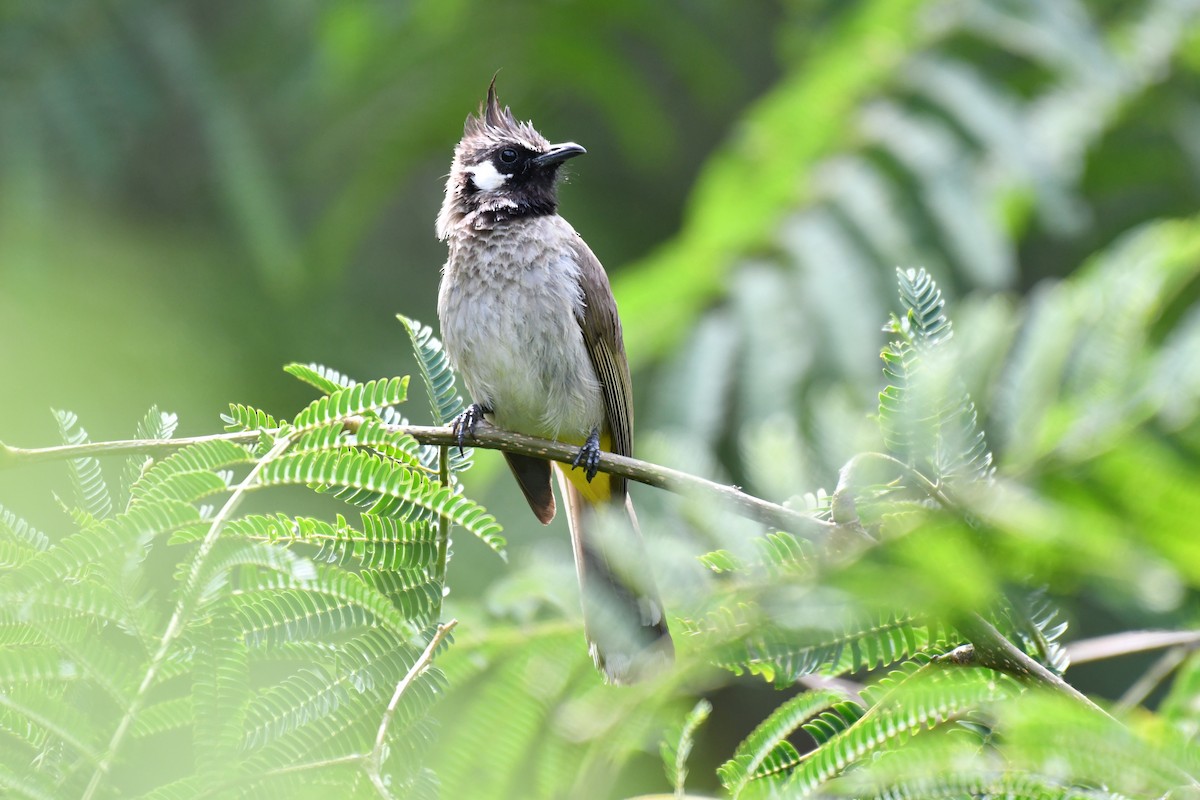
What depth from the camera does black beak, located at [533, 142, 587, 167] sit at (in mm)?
4250

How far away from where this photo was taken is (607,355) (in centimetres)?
398

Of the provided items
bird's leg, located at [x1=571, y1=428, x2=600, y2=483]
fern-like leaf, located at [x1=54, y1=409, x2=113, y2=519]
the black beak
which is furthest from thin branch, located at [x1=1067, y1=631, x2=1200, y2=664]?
the black beak

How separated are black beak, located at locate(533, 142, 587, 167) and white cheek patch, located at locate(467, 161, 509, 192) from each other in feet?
0.43

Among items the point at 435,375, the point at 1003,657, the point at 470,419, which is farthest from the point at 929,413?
the point at 470,419

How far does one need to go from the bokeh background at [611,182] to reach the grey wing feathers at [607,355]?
22 cm

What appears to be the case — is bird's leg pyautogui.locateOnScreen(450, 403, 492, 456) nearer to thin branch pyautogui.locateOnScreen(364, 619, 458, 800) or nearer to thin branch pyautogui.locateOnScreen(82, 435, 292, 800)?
thin branch pyautogui.locateOnScreen(364, 619, 458, 800)

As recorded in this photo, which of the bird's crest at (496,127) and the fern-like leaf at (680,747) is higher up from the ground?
the bird's crest at (496,127)

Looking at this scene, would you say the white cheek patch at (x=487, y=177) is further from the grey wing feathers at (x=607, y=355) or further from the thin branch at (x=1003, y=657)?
the thin branch at (x=1003, y=657)

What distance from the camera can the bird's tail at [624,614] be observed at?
211 centimetres

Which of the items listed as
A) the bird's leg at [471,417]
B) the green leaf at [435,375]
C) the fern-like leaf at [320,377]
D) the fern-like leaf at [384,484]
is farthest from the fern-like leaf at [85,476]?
the bird's leg at [471,417]

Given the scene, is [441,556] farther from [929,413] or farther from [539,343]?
[539,343]

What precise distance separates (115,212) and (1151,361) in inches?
216

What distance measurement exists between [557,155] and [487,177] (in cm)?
25

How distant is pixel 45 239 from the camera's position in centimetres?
525
